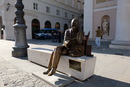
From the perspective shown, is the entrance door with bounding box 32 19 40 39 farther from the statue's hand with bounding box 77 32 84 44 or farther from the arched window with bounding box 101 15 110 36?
the statue's hand with bounding box 77 32 84 44

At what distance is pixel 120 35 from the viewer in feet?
29.3

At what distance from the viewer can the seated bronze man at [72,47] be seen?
131 inches

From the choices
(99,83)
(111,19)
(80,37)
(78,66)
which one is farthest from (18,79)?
(111,19)

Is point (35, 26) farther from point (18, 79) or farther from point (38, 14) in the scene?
point (18, 79)

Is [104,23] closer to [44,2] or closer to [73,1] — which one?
[44,2]

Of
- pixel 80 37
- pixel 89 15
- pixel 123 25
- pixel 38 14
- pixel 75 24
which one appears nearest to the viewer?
pixel 80 37

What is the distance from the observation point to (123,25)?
341 inches

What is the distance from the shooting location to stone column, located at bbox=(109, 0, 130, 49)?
8.52 metres

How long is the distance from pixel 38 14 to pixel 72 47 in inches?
863

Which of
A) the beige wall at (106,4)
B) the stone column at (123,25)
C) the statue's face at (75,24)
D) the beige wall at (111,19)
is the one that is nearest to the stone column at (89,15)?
the beige wall at (111,19)

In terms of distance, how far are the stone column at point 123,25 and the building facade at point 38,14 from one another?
57.0ft

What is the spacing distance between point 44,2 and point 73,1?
12064 millimetres

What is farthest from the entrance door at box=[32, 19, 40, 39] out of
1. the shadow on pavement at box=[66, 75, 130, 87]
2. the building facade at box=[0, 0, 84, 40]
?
the shadow on pavement at box=[66, 75, 130, 87]

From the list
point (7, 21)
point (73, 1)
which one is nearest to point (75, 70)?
point (7, 21)
